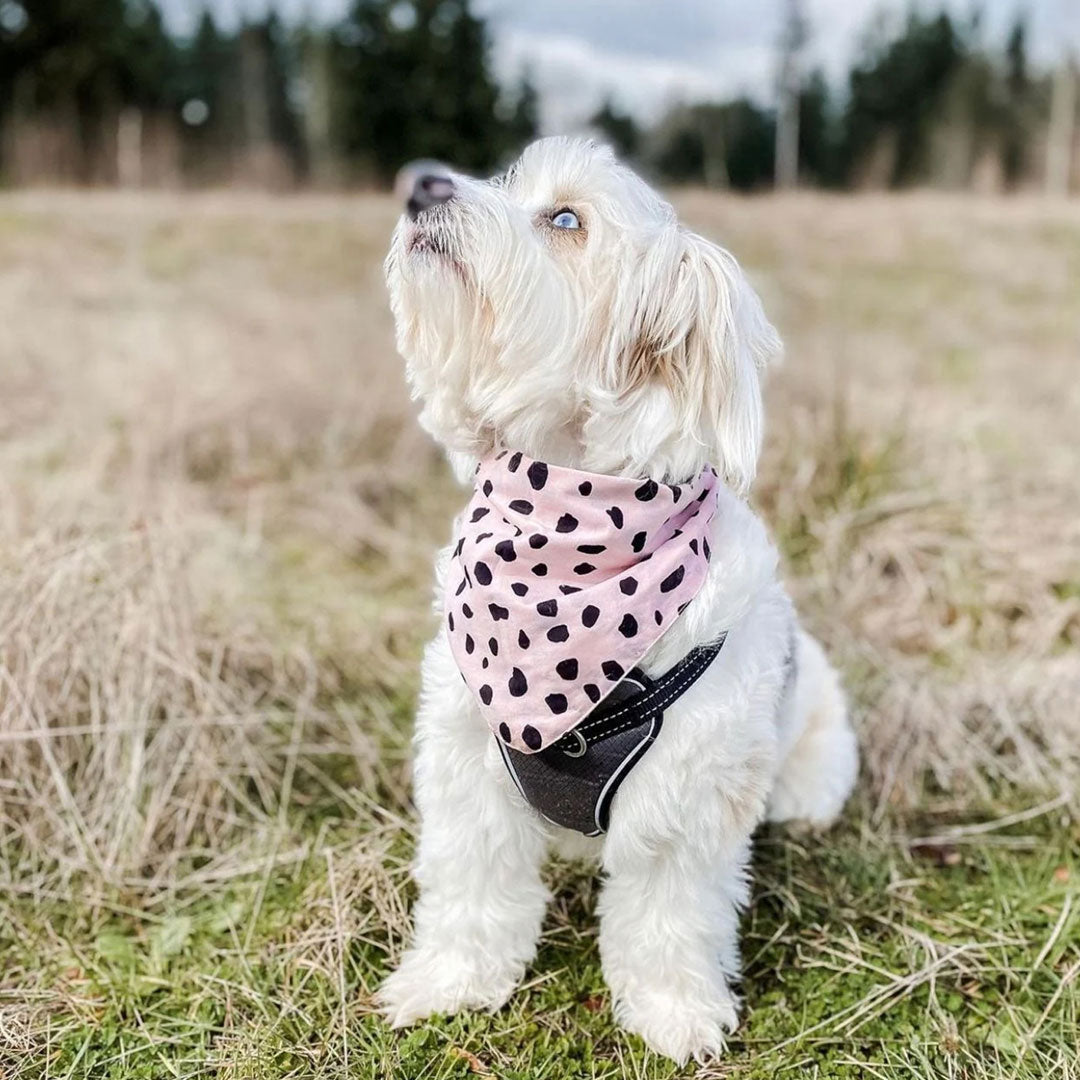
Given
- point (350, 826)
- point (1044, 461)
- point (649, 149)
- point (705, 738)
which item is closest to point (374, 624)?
point (350, 826)

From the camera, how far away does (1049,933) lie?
108 inches

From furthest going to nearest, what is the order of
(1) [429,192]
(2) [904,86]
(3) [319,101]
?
1. (2) [904,86]
2. (3) [319,101]
3. (1) [429,192]

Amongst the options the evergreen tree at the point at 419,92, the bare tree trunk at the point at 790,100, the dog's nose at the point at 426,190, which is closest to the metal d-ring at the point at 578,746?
the dog's nose at the point at 426,190

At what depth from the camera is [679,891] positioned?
235 cm

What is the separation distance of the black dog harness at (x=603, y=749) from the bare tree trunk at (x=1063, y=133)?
20.3 meters

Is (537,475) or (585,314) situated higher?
(585,314)

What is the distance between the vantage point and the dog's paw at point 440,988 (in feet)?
8.06

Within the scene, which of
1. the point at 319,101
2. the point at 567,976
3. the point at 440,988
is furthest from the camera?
the point at 319,101

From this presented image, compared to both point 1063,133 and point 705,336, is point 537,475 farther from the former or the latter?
point 1063,133

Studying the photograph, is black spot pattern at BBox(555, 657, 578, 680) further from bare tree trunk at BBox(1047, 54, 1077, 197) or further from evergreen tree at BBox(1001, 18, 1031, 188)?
evergreen tree at BBox(1001, 18, 1031, 188)

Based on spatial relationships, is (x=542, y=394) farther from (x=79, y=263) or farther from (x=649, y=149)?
(x=649, y=149)

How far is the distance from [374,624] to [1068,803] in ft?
8.54

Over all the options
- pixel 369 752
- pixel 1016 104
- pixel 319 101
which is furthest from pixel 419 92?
pixel 369 752

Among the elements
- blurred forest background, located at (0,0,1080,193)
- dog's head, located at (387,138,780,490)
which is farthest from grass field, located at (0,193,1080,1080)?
blurred forest background, located at (0,0,1080,193)
